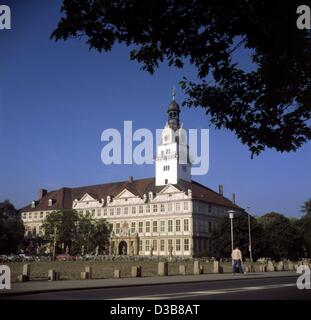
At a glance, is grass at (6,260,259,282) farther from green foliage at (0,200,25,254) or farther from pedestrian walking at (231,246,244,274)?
green foliage at (0,200,25,254)

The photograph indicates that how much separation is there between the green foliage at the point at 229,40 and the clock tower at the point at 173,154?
83085 millimetres

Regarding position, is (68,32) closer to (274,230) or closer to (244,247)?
(244,247)

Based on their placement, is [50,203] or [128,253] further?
[50,203]

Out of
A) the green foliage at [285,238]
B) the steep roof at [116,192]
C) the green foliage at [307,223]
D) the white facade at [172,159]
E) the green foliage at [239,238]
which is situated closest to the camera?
the green foliage at [239,238]

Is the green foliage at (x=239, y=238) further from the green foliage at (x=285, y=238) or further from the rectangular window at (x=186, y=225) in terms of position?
the rectangular window at (x=186, y=225)

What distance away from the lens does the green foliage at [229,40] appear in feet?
26.3

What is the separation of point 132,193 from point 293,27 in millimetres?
→ 88303

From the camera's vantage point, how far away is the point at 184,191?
87938 millimetres

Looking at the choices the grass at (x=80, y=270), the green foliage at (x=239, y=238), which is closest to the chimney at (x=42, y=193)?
the green foliage at (x=239, y=238)

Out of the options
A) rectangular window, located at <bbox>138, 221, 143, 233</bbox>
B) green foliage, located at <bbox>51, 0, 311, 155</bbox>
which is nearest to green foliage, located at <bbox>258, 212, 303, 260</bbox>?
rectangular window, located at <bbox>138, 221, 143, 233</bbox>

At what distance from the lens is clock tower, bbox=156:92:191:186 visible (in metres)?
94.1

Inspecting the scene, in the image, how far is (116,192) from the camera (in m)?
102

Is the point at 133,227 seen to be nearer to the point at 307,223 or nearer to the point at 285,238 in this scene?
the point at 285,238
